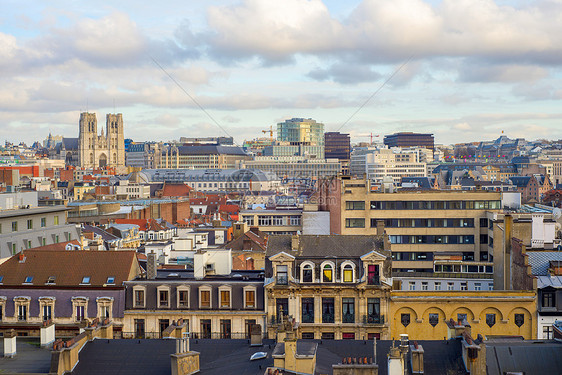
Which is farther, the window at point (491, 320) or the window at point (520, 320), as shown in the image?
the window at point (491, 320)

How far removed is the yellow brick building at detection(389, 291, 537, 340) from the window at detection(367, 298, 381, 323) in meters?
Result: 0.99

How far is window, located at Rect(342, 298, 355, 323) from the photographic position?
53250mm

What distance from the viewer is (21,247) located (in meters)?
72.1

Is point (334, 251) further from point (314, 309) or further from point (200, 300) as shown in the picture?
point (200, 300)

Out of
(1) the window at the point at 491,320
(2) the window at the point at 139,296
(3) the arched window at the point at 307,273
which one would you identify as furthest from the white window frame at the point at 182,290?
(1) the window at the point at 491,320

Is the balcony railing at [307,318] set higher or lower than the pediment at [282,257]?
lower

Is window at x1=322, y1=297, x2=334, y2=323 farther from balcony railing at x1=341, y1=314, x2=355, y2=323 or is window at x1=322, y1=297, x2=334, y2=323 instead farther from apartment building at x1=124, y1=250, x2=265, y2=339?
Answer: apartment building at x1=124, y1=250, x2=265, y2=339

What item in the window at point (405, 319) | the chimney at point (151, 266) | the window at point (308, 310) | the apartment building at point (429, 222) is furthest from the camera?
the apartment building at point (429, 222)

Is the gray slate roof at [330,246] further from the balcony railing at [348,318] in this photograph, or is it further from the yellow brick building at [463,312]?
the balcony railing at [348,318]

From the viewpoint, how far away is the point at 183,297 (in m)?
53.9

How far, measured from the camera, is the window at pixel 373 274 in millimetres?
53344

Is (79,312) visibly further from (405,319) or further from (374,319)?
(405,319)

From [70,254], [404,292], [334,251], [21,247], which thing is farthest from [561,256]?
[21,247]

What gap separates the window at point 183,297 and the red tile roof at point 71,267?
4165 millimetres
